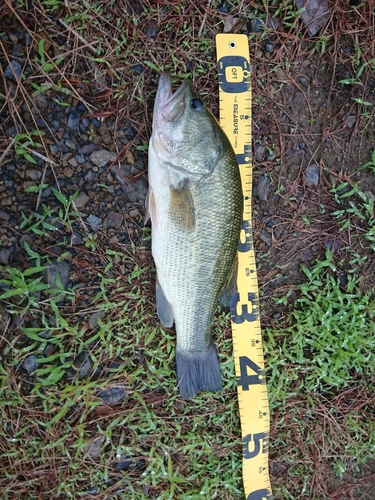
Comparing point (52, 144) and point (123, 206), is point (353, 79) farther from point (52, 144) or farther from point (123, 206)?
point (52, 144)

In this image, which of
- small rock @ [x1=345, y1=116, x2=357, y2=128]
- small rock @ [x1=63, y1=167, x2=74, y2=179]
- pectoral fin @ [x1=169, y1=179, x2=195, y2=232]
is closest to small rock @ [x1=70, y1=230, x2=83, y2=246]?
small rock @ [x1=63, y1=167, x2=74, y2=179]

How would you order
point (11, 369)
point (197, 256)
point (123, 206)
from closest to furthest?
1. point (197, 256)
2. point (11, 369)
3. point (123, 206)

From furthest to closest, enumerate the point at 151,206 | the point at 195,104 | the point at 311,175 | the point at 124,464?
the point at 311,175 → the point at 124,464 → the point at 151,206 → the point at 195,104

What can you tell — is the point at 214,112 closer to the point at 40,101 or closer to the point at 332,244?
the point at 40,101

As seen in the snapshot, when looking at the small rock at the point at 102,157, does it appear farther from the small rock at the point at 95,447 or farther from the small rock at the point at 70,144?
the small rock at the point at 95,447

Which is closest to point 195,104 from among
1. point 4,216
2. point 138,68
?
point 138,68

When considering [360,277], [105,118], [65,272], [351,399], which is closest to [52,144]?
[105,118]

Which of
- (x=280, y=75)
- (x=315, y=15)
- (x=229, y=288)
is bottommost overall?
(x=229, y=288)
